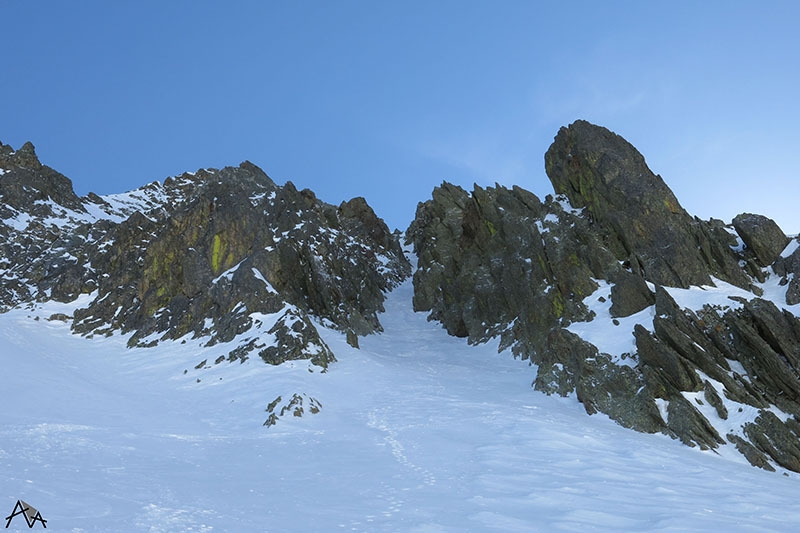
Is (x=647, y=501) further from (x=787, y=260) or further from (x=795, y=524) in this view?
(x=787, y=260)

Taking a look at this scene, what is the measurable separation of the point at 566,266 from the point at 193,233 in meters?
35.2

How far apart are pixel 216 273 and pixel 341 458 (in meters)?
31.0

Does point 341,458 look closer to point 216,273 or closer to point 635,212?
point 216,273

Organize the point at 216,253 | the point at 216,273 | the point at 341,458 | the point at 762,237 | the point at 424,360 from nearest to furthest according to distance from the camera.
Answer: the point at 341,458 → the point at 762,237 → the point at 424,360 → the point at 216,273 → the point at 216,253

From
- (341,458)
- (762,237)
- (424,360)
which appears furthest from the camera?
(424,360)

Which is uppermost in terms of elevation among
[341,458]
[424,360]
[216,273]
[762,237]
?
[762,237]

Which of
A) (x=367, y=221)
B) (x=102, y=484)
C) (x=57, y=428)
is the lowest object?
(x=102, y=484)

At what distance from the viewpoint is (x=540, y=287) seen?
42.3 meters

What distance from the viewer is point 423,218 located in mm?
94312

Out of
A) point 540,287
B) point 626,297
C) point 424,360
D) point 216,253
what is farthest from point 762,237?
point 216,253

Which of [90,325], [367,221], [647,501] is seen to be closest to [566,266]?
[647,501]

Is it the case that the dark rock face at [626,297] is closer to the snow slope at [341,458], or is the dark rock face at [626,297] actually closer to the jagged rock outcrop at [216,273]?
the snow slope at [341,458]

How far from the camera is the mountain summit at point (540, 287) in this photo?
26453 mm

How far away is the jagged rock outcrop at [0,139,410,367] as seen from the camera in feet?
131
